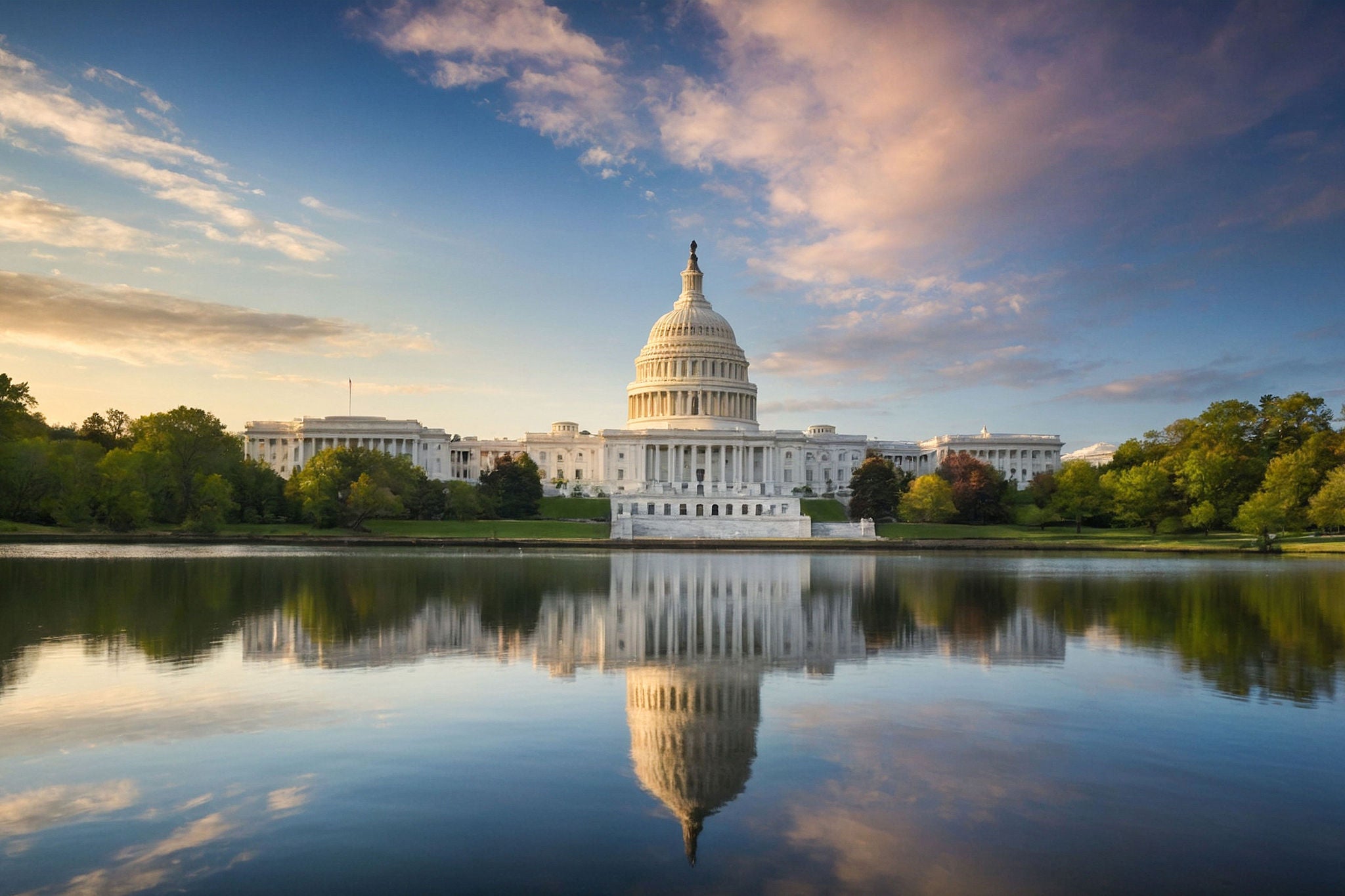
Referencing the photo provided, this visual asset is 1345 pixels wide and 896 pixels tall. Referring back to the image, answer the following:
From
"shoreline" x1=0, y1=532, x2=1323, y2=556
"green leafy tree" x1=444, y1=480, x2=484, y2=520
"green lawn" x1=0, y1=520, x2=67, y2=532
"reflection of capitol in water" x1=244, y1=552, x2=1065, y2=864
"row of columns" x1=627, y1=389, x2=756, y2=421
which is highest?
"row of columns" x1=627, y1=389, x2=756, y2=421

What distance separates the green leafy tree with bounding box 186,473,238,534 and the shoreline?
1.64 meters

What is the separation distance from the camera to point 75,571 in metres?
36.1

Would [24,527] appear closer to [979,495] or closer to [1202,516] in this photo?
[979,495]

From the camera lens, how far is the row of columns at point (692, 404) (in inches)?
5418

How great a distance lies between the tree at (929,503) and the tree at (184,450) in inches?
2430

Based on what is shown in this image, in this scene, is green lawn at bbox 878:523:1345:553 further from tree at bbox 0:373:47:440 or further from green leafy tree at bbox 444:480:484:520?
tree at bbox 0:373:47:440

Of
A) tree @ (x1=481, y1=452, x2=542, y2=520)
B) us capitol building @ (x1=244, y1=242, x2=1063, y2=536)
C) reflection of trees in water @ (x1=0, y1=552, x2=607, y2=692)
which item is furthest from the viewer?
us capitol building @ (x1=244, y1=242, x2=1063, y2=536)

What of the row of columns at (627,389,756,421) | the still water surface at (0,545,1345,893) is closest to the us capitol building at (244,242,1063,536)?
the row of columns at (627,389,756,421)

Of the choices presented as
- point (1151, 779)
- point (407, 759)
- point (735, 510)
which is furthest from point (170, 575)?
point (735, 510)

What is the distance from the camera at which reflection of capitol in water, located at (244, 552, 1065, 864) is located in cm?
A: 1132

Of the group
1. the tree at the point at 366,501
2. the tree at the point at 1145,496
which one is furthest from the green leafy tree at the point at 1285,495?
the tree at the point at 366,501

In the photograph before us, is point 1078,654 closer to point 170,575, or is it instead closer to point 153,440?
point 170,575

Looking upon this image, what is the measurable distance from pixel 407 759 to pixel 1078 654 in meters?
13.4

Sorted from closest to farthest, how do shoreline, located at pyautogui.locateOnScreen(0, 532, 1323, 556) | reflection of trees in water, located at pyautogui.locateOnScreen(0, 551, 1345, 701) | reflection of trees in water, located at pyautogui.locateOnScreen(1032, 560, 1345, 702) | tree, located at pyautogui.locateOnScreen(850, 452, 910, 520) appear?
reflection of trees in water, located at pyautogui.locateOnScreen(1032, 560, 1345, 702) → reflection of trees in water, located at pyautogui.locateOnScreen(0, 551, 1345, 701) → shoreline, located at pyautogui.locateOnScreen(0, 532, 1323, 556) → tree, located at pyautogui.locateOnScreen(850, 452, 910, 520)
